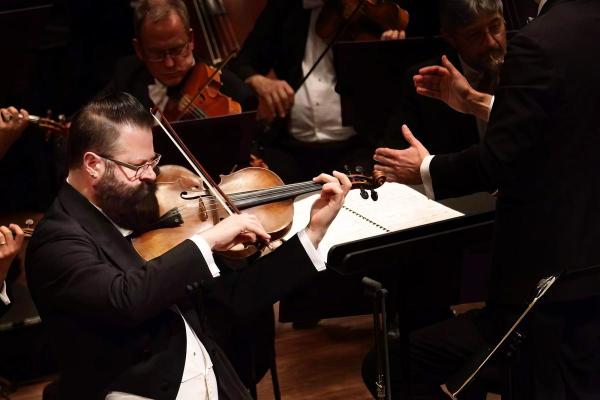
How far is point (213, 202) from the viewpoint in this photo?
2480mm

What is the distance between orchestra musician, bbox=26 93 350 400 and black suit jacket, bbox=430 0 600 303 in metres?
0.41

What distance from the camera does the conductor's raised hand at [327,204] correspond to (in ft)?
7.11

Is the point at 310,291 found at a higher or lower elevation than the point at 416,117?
lower

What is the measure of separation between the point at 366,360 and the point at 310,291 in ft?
1.82

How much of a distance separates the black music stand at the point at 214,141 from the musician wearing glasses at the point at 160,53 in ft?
1.81

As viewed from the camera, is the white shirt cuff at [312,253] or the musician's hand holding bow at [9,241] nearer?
the white shirt cuff at [312,253]

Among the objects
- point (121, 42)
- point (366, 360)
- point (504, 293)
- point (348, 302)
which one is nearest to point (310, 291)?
point (348, 302)

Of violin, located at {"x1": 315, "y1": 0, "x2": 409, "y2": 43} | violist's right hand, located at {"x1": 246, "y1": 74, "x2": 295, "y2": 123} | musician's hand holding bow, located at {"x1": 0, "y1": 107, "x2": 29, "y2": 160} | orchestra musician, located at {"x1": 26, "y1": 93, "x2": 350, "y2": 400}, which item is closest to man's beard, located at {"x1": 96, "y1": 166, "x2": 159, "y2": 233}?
orchestra musician, located at {"x1": 26, "y1": 93, "x2": 350, "y2": 400}

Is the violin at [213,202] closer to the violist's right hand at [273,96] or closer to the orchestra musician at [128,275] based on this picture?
the orchestra musician at [128,275]

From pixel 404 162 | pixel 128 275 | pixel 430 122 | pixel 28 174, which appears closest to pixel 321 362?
pixel 430 122

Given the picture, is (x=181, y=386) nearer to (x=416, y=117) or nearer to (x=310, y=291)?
(x=310, y=291)

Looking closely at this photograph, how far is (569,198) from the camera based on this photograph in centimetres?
218

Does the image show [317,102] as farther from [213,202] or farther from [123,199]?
[123,199]

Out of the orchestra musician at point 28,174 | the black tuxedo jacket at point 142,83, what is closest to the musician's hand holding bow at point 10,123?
the black tuxedo jacket at point 142,83
